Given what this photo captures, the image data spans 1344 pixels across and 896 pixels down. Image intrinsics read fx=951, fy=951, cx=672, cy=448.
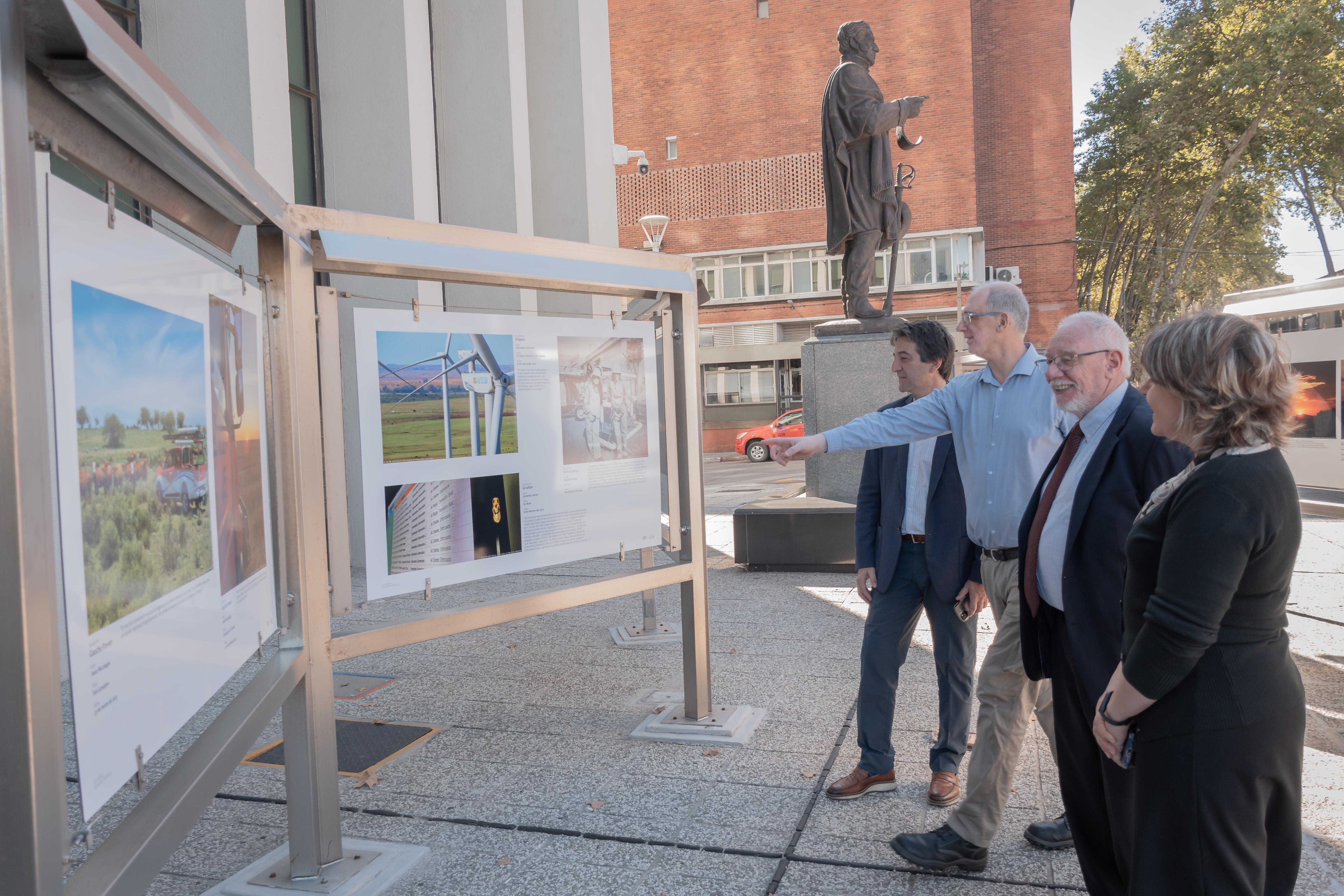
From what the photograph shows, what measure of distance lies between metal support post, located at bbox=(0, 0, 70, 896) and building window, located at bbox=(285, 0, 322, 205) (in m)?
9.19

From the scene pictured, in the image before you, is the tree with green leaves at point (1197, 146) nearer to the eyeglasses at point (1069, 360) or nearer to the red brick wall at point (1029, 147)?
the red brick wall at point (1029, 147)

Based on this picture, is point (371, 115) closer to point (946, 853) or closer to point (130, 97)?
point (130, 97)

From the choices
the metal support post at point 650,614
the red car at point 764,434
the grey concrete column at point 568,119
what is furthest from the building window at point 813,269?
the metal support post at point 650,614

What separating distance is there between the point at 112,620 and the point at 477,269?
2.10 m

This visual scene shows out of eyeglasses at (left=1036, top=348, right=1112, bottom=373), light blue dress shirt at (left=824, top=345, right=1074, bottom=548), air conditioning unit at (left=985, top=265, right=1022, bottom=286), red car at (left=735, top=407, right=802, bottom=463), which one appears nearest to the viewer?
eyeglasses at (left=1036, top=348, right=1112, bottom=373)

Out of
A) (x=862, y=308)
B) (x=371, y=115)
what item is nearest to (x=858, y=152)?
(x=862, y=308)

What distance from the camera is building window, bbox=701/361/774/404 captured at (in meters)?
38.1

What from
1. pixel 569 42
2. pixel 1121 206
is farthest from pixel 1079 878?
pixel 1121 206

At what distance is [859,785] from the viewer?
12.6ft

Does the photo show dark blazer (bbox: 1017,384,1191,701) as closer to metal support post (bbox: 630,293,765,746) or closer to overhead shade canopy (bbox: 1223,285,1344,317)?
metal support post (bbox: 630,293,765,746)

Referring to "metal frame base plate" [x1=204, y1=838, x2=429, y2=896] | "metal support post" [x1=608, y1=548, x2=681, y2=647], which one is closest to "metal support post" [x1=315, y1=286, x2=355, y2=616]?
"metal frame base plate" [x1=204, y1=838, x2=429, y2=896]

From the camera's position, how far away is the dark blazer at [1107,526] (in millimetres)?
2674

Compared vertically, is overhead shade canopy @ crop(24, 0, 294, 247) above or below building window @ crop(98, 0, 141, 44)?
below

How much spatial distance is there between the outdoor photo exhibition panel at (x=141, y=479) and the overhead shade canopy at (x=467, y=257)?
0.64 meters
